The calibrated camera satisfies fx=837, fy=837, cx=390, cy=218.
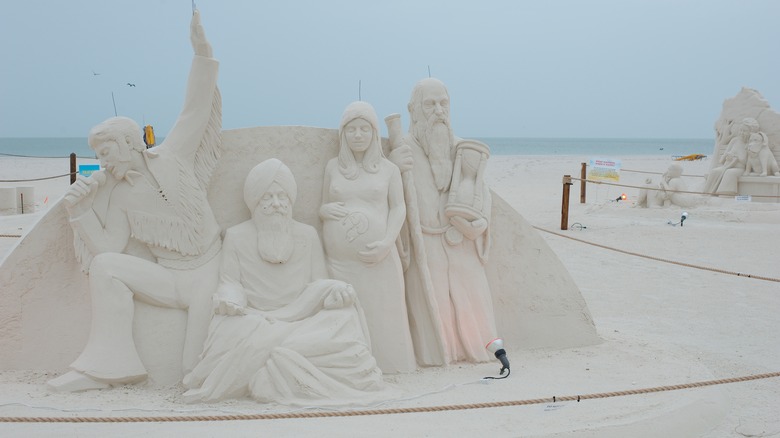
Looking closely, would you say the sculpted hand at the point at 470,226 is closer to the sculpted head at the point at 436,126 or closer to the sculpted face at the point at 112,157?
the sculpted head at the point at 436,126

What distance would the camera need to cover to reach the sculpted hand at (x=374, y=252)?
5273mm

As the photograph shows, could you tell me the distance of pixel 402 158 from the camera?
571cm

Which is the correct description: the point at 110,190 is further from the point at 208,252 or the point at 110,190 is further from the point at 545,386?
the point at 545,386

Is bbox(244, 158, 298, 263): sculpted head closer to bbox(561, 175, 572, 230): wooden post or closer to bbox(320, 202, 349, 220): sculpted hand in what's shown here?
bbox(320, 202, 349, 220): sculpted hand

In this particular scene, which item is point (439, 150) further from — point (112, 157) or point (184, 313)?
point (112, 157)

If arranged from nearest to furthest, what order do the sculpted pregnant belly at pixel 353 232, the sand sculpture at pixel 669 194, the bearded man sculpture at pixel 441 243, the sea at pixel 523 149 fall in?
the sculpted pregnant belly at pixel 353 232, the bearded man sculpture at pixel 441 243, the sand sculpture at pixel 669 194, the sea at pixel 523 149

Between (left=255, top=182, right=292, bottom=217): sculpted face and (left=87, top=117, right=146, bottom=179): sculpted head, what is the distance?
2.80 feet

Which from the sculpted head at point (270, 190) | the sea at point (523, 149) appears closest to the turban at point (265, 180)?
the sculpted head at point (270, 190)

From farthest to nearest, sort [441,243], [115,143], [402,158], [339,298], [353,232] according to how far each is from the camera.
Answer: [441,243], [402,158], [353,232], [115,143], [339,298]

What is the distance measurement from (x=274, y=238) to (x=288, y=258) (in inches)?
6.0

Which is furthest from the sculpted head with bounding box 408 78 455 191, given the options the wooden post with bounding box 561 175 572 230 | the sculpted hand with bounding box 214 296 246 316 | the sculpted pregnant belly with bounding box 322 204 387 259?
the wooden post with bounding box 561 175 572 230

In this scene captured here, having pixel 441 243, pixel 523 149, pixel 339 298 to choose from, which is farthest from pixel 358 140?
pixel 523 149

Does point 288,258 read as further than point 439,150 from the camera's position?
No

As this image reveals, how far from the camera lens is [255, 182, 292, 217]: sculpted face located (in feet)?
16.8
